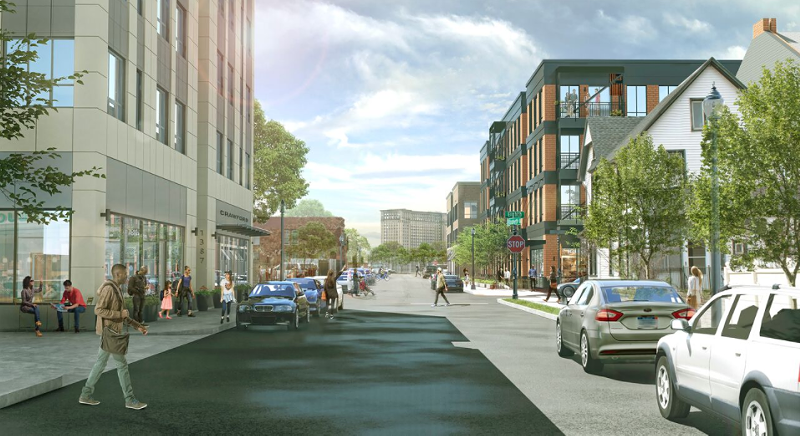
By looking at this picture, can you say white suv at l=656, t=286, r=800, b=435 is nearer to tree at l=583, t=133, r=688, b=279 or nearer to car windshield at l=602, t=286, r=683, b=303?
car windshield at l=602, t=286, r=683, b=303

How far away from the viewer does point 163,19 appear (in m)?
28.9

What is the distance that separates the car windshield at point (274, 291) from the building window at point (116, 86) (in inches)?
275

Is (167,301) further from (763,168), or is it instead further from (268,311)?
(763,168)

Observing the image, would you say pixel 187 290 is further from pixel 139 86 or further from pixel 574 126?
pixel 574 126

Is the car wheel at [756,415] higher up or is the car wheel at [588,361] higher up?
the car wheel at [756,415]

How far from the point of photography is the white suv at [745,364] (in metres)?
6.03

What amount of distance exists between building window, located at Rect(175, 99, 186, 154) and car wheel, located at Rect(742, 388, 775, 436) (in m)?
27.4

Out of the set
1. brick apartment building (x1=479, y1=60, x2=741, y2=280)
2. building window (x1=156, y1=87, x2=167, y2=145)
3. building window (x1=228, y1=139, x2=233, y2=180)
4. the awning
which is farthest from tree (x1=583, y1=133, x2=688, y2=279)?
brick apartment building (x1=479, y1=60, x2=741, y2=280)

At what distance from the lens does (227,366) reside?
13.7m

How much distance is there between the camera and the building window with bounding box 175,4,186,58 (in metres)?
31.1

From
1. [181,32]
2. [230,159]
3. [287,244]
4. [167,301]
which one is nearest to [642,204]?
Result: [167,301]

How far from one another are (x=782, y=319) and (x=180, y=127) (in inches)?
1110

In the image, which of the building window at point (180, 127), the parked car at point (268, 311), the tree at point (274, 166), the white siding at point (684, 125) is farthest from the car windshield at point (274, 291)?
the tree at point (274, 166)

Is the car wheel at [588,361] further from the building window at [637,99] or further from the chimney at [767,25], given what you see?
the building window at [637,99]
